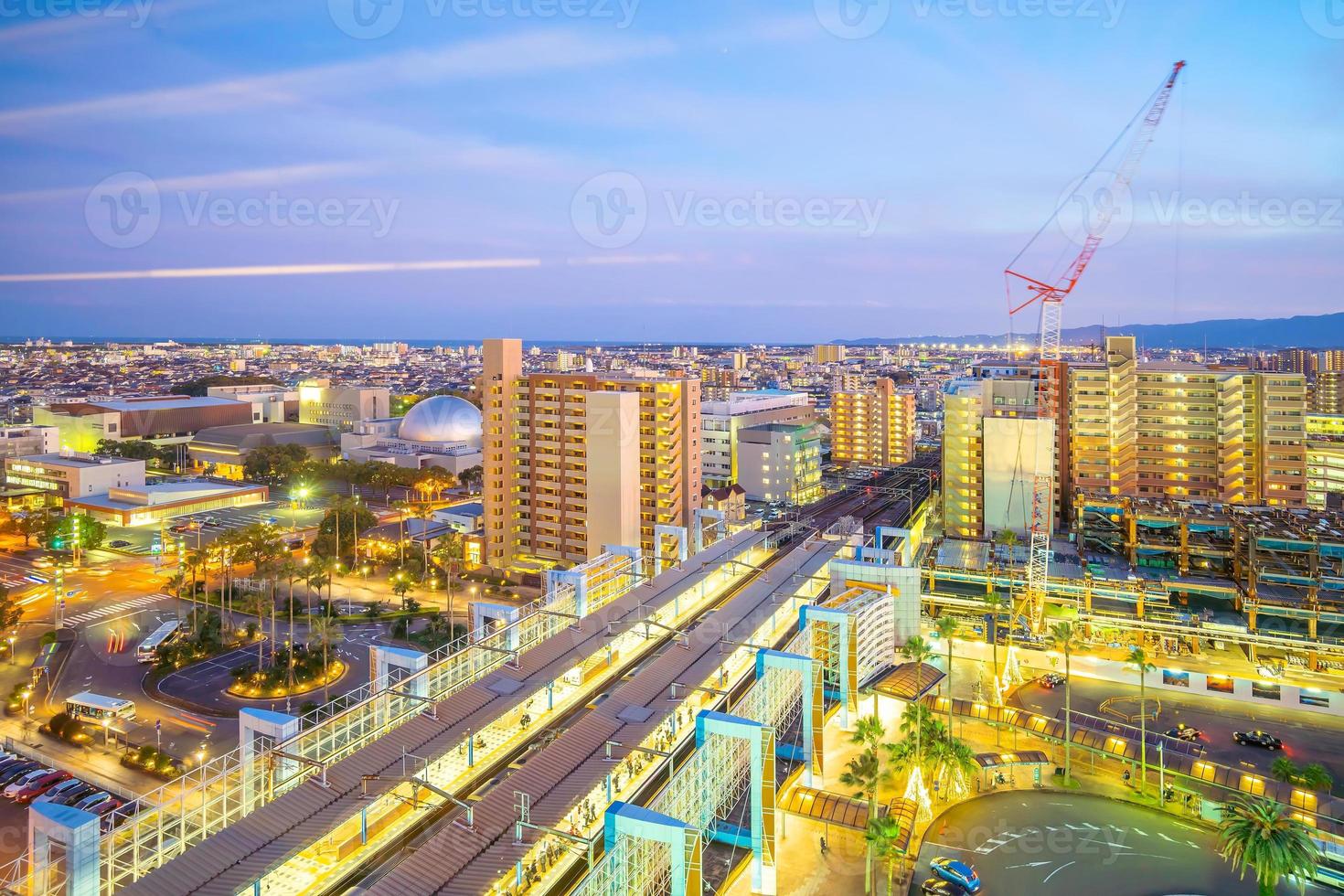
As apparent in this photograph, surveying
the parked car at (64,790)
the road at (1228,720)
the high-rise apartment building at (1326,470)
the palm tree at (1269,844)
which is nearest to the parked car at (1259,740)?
the road at (1228,720)

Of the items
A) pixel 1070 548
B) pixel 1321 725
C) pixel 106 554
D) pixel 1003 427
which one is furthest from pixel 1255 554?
pixel 106 554

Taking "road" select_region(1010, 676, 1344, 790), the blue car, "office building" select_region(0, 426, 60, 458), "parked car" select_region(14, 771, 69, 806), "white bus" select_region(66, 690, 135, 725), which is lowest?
"road" select_region(1010, 676, 1344, 790)

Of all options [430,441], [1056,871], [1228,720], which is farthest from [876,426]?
[1056,871]

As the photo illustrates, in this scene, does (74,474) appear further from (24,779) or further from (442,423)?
(24,779)

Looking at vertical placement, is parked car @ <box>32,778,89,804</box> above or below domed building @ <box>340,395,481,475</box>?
below

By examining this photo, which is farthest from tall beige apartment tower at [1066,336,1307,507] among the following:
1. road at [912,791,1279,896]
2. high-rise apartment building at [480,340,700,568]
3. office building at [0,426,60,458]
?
office building at [0,426,60,458]

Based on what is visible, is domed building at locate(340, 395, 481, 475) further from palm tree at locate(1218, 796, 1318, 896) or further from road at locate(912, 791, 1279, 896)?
palm tree at locate(1218, 796, 1318, 896)

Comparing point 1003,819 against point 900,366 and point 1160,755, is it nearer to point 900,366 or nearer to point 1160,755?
point 1160,755
